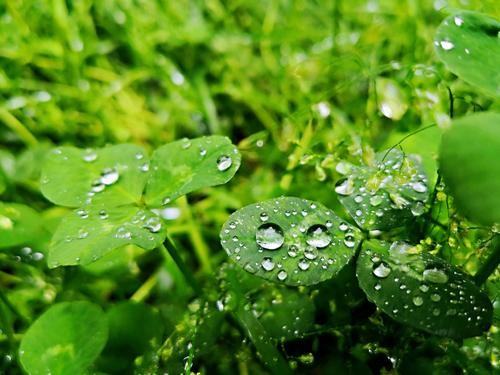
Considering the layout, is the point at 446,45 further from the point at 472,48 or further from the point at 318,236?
the point at 318,236

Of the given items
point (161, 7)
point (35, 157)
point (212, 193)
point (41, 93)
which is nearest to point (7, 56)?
point (41, 93)

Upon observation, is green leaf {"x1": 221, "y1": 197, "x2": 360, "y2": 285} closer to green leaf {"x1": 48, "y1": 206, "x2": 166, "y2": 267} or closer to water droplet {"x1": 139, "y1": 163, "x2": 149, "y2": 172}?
green leaf {"x1": 48, "y1": 206, "x2": 166, "y2": 267}

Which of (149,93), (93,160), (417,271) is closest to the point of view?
(417,271)

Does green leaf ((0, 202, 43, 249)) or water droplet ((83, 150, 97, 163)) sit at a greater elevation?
water droplet ((83, 150, 97, 163))

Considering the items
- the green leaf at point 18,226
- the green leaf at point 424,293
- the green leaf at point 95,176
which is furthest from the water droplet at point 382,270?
the green leaf at point 18,226

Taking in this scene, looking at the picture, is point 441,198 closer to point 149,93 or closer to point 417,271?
point 417,271

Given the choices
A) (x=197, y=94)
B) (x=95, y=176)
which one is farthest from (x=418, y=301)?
(x=197, y=94)

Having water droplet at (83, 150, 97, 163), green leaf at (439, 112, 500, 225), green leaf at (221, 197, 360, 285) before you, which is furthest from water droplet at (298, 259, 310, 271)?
water droplet at (83, 150, 97, 163)
